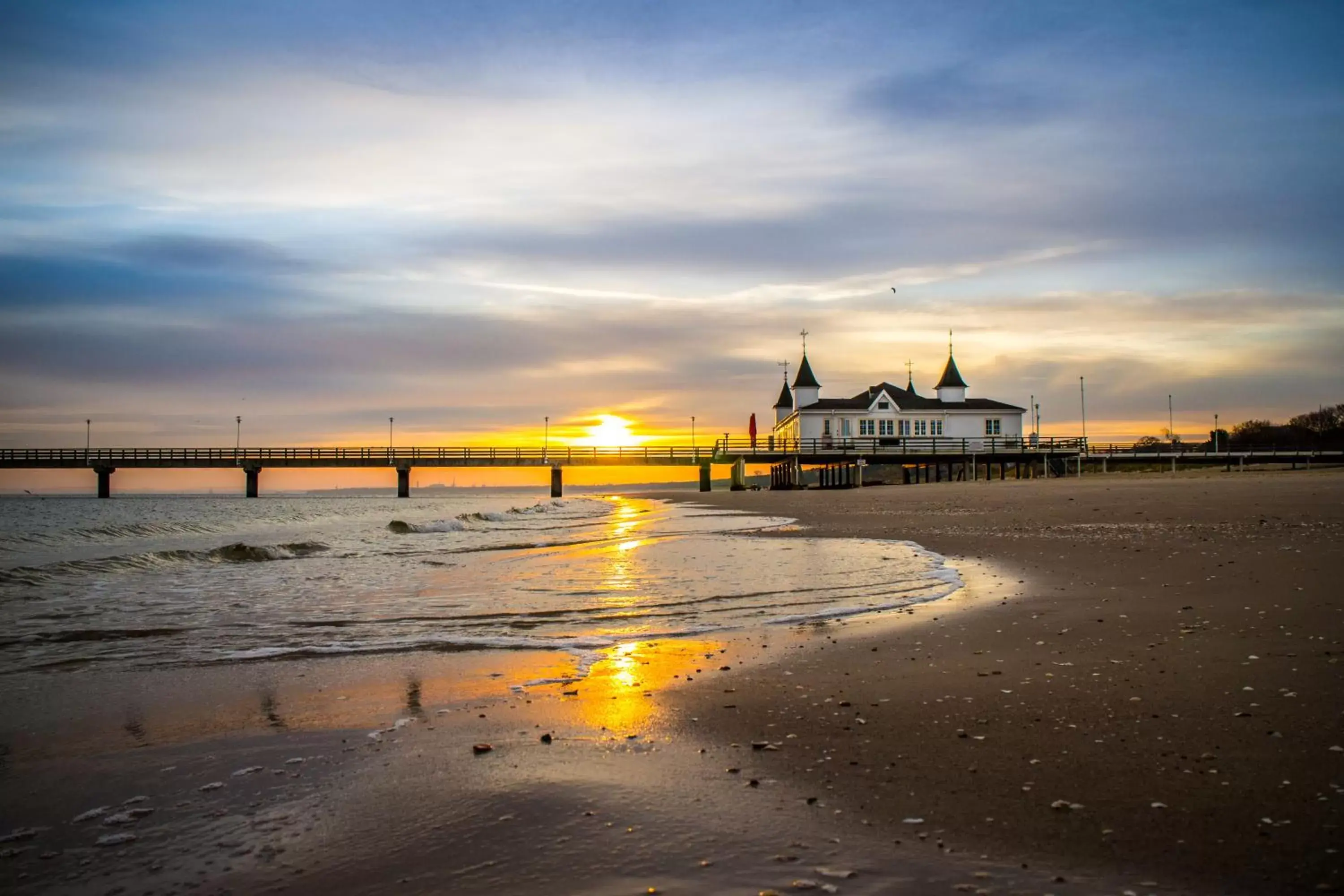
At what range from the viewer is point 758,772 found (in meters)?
3.94

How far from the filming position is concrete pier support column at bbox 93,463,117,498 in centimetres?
7600

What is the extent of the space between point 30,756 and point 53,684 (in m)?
2.02

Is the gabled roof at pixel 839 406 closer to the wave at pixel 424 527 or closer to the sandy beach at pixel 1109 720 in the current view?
the wave at pixel 424 527

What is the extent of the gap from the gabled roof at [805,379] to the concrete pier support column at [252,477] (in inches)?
1787

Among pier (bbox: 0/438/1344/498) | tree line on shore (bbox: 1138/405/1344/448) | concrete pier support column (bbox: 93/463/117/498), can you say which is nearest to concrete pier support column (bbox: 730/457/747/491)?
A: pier (bbox: 0/438/1344/498)

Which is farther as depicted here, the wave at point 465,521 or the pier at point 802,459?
the pier at point 802,459

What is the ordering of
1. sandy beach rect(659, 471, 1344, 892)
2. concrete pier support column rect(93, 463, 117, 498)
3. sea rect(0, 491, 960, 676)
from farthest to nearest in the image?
concrete pier support column rect(93, 463, 117, 498)
sea rect(0, 491, 960, 676)
sandy beach rect(659, 471, 1344, 892)

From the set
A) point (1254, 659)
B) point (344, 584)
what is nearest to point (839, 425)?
point (344, 584)

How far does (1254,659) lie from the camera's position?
18.2 feet

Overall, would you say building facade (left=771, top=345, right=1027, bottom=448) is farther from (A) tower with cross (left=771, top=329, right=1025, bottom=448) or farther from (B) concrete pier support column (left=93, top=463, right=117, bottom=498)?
(B) concrete pier support column (left=93, top=463, right=117, bottom=498)

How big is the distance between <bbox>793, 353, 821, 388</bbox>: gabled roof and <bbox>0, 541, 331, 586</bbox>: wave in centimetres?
5390

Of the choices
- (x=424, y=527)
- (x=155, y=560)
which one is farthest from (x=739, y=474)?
(x=155, y=560)

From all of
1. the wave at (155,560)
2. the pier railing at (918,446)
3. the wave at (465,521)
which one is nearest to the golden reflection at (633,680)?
the wave at (155,560)

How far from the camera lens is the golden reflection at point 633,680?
4984 mm
